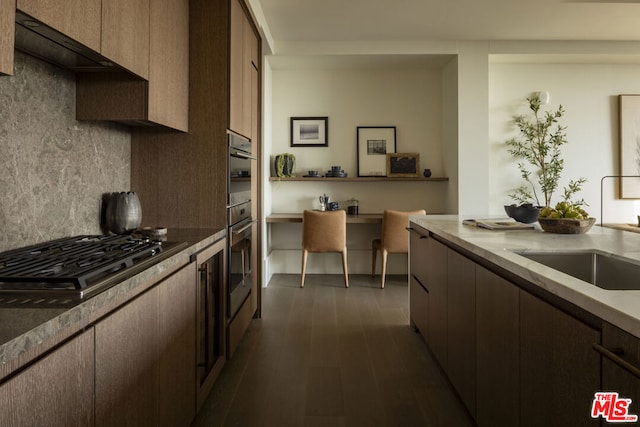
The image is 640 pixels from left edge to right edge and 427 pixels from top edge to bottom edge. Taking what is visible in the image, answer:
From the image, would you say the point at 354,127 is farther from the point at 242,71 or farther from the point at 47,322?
the point at 47,322

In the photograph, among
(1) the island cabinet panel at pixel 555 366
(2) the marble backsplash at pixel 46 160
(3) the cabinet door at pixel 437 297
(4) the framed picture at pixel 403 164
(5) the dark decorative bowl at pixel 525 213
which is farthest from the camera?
(4) the framed picture at pixel 403 164

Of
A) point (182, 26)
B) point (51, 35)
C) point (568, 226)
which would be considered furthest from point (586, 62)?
point (51, 35)

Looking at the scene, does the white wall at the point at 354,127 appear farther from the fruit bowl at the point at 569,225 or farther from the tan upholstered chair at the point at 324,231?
the fruit bowl at the point at 569,225

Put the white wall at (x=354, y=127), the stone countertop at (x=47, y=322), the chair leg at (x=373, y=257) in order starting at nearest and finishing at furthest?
the stone countertop at (x=47, y=322), the chair leg at (x=373, y=257), the white wall at (x=354, y=127)

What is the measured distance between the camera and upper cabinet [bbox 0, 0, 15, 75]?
101cm

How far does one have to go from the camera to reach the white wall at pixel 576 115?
525cm

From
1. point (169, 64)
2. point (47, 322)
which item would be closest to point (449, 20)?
point (169, 64)

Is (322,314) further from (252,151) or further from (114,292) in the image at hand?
(114,292)

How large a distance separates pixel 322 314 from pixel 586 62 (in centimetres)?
448

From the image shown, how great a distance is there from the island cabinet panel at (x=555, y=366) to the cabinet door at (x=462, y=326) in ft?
1.67

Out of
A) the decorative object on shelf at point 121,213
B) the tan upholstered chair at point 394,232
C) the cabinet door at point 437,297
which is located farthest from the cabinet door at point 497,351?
the tan upholstered chair at point 394,232

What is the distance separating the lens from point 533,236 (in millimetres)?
2055

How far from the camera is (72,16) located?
1.32m

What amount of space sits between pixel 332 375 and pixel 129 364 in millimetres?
1500
